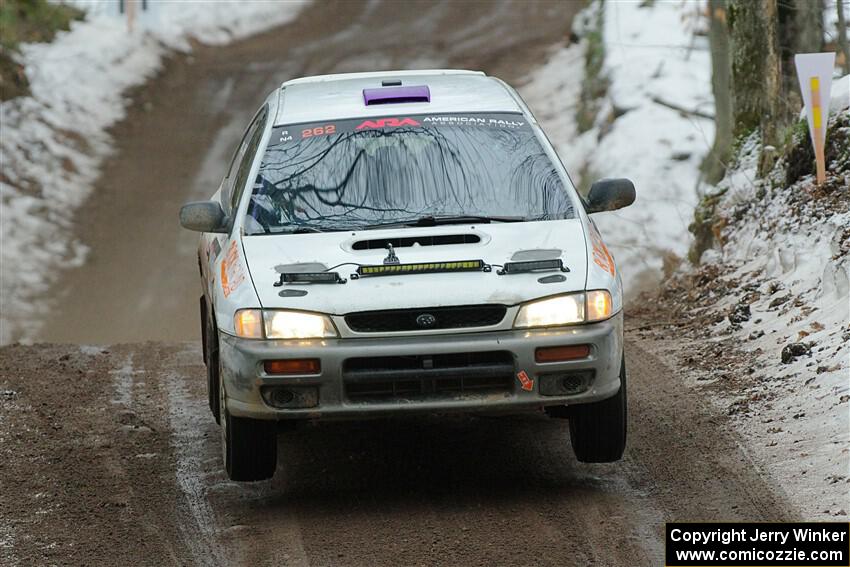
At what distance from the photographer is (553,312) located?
240 inches

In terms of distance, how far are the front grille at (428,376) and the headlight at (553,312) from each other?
18cm

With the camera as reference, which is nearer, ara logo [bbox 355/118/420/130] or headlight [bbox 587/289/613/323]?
headlight [bbox 587/289/613/323]

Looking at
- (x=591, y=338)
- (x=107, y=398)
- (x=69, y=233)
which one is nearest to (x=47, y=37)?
(x=69, y=233)

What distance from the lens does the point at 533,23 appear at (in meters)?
27.5

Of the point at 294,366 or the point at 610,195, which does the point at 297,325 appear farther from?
the point at 610,195

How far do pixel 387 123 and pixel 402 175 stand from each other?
1.42 ft

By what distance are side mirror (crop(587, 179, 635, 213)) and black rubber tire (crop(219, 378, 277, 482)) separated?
199cm

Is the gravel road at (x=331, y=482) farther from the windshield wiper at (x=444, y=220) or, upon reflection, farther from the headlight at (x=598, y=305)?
the windshield wiper at (x=444, y=220)

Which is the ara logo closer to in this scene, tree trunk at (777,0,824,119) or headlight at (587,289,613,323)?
headlight at (587,289,613,323)

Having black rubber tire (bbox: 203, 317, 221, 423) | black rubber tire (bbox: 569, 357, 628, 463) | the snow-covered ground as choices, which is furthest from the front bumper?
the snow-covered ground

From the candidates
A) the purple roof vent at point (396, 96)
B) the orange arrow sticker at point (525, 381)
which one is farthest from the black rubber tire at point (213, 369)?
the orange arrow sticker at point (525, 381)

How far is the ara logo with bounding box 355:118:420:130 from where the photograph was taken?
7.32 meters

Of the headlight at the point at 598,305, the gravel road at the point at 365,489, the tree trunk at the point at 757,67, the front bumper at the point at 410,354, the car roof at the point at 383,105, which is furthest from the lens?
the tree trunk at the point at 757,67

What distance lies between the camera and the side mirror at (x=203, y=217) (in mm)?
6887
